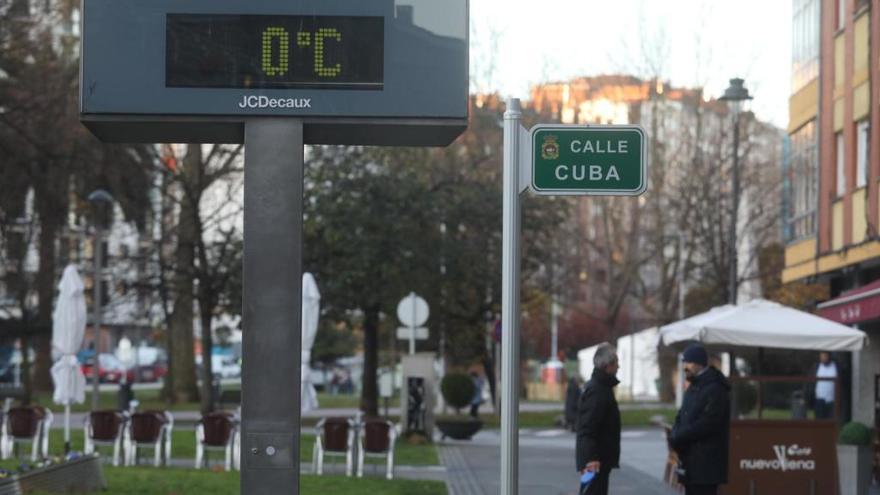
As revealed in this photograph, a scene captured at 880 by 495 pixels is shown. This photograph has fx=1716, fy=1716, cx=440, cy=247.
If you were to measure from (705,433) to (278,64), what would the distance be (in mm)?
4855

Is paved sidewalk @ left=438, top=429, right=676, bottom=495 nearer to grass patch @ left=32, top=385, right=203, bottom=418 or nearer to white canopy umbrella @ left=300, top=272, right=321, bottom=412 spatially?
white canopy umbrella @ left=300, top=272, right=321, bottom=412

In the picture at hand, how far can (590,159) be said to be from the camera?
9.50 metres

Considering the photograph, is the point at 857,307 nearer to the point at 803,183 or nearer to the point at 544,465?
the point at 544,465

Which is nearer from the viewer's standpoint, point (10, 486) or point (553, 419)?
point (10, 486)

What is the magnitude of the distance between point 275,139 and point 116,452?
53.2ft

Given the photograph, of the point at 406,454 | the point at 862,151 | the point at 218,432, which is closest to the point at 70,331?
the point at 218,432

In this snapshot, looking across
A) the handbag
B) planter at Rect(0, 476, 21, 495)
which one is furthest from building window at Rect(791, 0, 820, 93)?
the handbag

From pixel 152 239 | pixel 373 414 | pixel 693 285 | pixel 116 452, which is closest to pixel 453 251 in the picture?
pixel 373 414

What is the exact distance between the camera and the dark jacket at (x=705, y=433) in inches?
514

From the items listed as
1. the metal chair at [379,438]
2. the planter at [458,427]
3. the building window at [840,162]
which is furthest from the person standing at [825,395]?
the planter at [458,427]

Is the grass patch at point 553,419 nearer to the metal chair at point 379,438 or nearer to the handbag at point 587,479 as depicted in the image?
the metal chair at point 379,438

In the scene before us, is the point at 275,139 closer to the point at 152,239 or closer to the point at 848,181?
the point at 848,181

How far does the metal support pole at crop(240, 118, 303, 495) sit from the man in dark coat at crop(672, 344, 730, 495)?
3974mm

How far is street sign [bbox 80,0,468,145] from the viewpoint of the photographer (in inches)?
400
